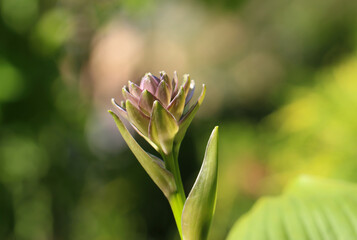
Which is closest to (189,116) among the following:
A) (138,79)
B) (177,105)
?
(177,105)

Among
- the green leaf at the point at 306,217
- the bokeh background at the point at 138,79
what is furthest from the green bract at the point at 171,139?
the bokeh background at the point at 138,79

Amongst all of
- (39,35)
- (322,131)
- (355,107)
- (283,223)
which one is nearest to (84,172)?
(39,35)

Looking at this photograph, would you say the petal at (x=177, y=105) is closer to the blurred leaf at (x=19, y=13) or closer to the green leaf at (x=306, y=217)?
the green leaf at (x=306, y=217)

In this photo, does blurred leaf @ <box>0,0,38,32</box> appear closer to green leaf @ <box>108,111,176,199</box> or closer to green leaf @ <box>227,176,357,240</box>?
green leaf @ <box>227,176,357,240</box>

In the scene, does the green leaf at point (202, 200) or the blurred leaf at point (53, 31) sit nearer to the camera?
the green leaf at point (202, 200)

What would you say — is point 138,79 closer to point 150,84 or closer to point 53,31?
point 53,31

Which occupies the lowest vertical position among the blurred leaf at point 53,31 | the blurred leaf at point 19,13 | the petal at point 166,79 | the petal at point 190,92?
the petal at point 190,92
